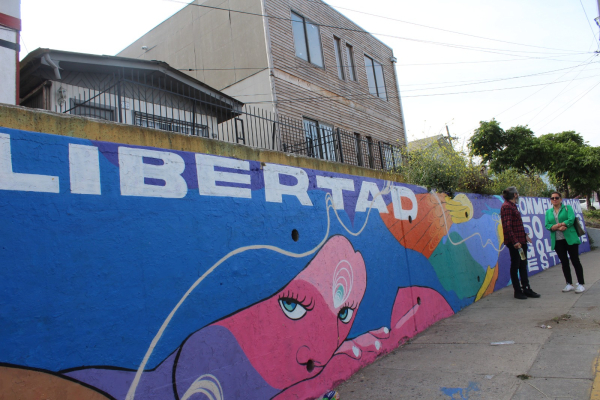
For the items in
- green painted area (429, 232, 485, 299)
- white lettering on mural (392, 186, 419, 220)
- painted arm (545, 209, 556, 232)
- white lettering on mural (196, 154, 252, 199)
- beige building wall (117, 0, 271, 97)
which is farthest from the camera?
beige building wall (117, 0, 271, 97)

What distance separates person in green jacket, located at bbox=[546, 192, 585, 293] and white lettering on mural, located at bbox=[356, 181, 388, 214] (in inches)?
143

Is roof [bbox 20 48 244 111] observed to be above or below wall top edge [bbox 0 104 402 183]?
above

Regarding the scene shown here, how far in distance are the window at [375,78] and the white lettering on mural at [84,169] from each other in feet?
42.6

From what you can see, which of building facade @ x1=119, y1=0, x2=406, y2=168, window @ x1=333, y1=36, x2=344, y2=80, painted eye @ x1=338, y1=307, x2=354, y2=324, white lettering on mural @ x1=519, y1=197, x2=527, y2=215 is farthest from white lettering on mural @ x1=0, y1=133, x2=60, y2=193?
window @ x1=333, y1=36, x2=344, y2=80

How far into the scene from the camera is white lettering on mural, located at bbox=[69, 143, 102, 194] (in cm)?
252

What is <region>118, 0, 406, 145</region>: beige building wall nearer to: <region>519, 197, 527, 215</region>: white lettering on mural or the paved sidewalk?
<region>519, 197, 527, 215</region>: white lettering on mural

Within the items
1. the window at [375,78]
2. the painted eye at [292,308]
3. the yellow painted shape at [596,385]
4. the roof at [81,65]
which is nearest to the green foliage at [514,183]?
the window at [375,78]

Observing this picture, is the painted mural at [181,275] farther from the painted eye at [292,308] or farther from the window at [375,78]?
the window at [375,78]

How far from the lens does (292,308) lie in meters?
3.69

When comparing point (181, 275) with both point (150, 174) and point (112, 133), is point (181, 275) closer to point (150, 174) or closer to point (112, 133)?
point (150, 174)

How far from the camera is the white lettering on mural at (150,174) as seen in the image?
9.12 ft

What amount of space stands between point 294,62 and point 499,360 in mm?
9431

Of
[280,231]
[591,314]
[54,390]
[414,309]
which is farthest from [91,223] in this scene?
[591,314]

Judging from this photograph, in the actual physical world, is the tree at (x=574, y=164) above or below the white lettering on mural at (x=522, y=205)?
above
